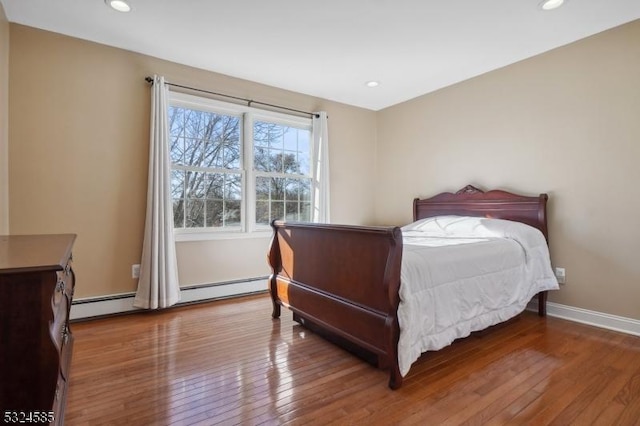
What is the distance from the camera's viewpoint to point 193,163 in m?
3.58

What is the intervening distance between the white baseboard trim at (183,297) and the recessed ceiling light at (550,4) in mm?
3629

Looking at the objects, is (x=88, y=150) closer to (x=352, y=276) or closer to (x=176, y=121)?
(x=176, y=121)

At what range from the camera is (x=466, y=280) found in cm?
228

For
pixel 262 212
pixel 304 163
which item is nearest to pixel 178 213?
pixel 262 212

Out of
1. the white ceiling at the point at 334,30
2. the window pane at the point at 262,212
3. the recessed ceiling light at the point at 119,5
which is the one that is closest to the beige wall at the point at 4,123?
the white ceiling at the point at 334,30

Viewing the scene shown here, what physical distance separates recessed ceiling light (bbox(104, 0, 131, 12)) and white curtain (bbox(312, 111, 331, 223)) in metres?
2.32

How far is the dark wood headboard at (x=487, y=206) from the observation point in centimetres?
310

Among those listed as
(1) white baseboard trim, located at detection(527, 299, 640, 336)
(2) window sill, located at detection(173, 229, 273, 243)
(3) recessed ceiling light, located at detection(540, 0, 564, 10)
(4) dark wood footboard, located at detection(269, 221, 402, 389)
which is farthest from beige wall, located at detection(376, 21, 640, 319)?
(2) window sill, located at detection(173, 229, 273, 243)

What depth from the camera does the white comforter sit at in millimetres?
1917

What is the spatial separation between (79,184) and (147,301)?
4.02 feet

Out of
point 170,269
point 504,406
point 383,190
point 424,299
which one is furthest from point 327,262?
point 383,190

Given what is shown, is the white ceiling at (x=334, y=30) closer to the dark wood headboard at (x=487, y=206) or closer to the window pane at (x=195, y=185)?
the window pane at (x=195, y=185)

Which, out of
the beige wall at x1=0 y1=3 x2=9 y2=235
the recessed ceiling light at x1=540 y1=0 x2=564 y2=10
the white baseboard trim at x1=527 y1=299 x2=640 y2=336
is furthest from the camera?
the white baseboard trim at x1=527 y1=299 x2=640 y2=336

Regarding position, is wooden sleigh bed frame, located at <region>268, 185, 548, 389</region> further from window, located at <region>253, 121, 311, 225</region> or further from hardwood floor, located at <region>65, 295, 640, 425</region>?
window, located at <region>253, 121, 311, 225</region>
